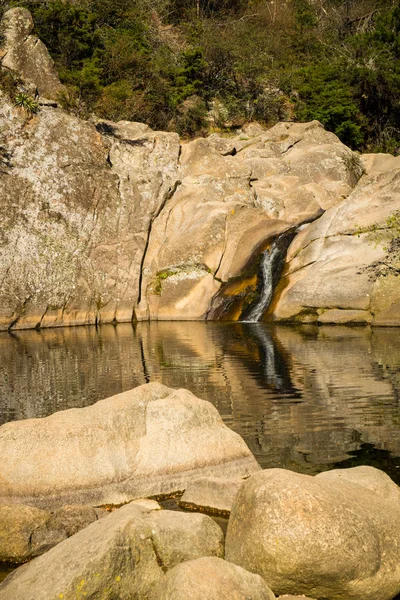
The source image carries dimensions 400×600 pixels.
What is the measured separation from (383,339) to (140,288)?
20.5 meters

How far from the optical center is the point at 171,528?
895 cm

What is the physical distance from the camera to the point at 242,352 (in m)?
29.8

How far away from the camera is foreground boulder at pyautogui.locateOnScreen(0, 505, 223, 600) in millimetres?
7711

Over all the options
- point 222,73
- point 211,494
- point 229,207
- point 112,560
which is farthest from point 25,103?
point 112,560

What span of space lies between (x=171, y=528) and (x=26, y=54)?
189 ft

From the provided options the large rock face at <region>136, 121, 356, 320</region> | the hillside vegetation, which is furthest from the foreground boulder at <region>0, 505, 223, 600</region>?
the hillside vegetation

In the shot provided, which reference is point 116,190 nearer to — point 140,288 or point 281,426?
point 140,288

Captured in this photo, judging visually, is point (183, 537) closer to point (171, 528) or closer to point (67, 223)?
point (171, 528)

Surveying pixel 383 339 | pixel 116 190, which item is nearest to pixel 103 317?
pixel 116 190

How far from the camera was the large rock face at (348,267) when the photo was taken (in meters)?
38.1

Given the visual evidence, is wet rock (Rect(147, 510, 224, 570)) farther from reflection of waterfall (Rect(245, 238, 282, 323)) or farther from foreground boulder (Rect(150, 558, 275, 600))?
reflection of waterfall (Rect(245, 238, 282, 323))

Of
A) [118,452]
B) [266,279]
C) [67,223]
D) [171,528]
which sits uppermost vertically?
[171,528]

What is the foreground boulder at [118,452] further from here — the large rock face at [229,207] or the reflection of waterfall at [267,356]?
the large rock face at [229,207]

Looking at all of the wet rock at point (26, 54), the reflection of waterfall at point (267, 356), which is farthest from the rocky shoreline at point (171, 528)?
the wet rock at point (26, 54)
